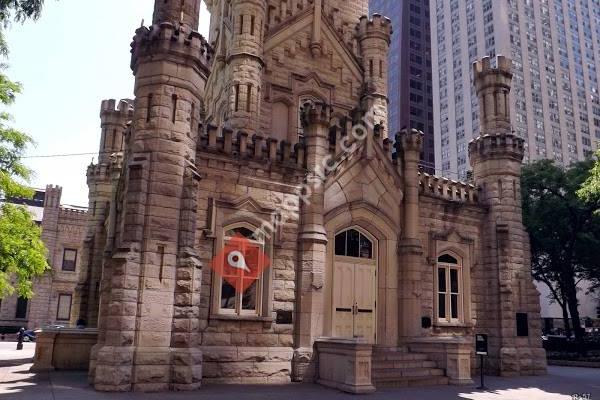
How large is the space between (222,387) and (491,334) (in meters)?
10.8

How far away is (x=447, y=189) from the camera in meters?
19.5

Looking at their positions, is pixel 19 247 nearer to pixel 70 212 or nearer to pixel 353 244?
pixel 353 244

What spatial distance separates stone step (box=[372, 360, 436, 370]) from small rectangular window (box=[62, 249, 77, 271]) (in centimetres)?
3342

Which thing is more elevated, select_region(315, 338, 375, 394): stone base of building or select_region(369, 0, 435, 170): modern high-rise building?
select_region(369, 0, 435, 170): modern high-rise building

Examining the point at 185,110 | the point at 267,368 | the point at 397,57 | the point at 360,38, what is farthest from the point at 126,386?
the point at 397,57

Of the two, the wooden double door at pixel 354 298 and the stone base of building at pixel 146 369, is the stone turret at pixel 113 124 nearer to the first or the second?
the wooden double door at pixel 354 298

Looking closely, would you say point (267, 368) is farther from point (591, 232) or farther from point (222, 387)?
point (591, 232)

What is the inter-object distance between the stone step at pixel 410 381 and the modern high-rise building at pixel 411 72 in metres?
92.2

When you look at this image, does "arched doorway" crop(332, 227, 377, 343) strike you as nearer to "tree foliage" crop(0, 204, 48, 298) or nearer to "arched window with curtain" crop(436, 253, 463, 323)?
"arched window with curtain" crop(436, 253, 463, 323)

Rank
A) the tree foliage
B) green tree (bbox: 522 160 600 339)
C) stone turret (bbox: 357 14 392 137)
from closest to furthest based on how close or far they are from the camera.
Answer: the tree foliage < stone turret (bbox: 357 14 392 137) < green tree (bbox: 522 160 600 339)

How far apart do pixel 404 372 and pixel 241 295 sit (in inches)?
198

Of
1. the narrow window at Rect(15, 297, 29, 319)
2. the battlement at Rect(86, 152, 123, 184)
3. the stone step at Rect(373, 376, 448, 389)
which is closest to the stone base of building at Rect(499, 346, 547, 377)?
the stone step at Rect(373, 376, 448, 389)

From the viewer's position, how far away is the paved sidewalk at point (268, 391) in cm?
1081

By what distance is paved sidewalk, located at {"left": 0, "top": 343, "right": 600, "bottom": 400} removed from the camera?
10.8 metres
